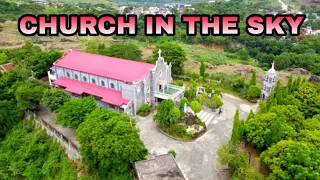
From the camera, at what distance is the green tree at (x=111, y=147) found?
23.2 m

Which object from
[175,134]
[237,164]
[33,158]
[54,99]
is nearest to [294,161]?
[237,164]

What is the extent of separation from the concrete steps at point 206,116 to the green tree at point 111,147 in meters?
11.0

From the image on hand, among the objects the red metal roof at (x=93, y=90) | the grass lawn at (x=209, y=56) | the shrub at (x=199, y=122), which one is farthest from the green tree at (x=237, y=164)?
the grass lawn at (x=209, y=56)

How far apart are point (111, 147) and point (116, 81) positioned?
40.9ft

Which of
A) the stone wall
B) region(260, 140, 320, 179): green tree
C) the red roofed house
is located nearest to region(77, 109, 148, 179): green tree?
the stone wall

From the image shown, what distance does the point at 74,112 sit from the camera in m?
29.2

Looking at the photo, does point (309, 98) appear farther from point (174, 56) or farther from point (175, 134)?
point (174, 56)

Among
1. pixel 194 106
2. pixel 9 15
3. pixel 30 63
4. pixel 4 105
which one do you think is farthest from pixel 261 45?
pixel 9 15

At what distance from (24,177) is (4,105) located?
9.58 meters

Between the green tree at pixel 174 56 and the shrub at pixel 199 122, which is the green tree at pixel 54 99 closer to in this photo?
the shrub at pixel 199 122

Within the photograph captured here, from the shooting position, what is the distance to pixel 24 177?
31297mm

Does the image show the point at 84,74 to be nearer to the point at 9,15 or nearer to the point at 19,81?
the point at 19,81

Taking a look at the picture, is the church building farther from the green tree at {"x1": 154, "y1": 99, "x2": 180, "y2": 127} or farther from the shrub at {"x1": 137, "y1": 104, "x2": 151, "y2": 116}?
the shrub at {"x1": 137, "y1": 104, "x2": 151, "y2": 116}

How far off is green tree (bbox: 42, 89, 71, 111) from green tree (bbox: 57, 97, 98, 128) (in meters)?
2.10
